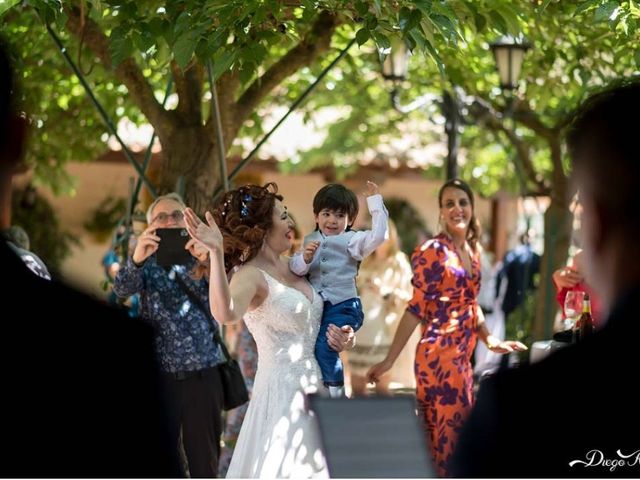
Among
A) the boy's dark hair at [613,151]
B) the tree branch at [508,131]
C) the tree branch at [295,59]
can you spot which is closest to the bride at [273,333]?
the tree branch at [295,59]

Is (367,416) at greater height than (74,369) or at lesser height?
lesser

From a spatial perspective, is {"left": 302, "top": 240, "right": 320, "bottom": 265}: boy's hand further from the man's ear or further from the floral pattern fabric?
the man's ear

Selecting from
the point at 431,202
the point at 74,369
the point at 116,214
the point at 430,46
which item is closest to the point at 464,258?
the point at 430,46

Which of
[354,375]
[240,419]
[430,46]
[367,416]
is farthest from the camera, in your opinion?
[354,375]

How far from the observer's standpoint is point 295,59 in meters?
7.10

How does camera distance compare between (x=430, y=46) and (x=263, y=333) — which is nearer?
(x=430, y=46)

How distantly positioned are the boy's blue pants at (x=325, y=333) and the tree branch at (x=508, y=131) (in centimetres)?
671

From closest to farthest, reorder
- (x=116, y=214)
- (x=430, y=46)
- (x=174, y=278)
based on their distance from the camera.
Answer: (x=430, y=46)
(x=174, y=278)
(x=116, y=214)

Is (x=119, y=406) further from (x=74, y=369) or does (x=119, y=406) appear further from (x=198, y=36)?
(x=198, y=36)

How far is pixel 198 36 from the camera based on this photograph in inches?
199

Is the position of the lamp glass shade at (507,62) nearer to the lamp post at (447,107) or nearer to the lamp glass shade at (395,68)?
the lamp post at (447,107)

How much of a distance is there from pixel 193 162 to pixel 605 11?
282cm

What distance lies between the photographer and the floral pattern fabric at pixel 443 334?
671cm

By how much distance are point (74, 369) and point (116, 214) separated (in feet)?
57.8
